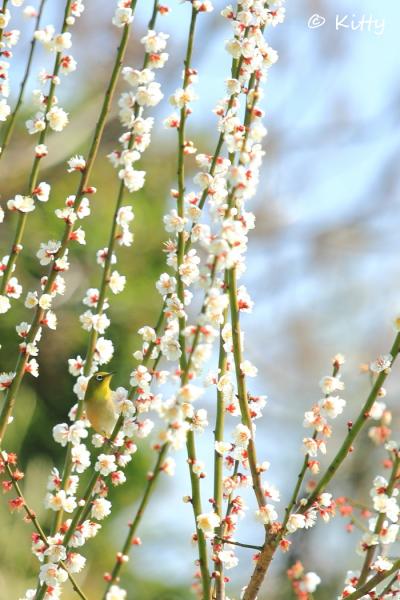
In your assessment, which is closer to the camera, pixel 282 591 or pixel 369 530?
pixel 369 530

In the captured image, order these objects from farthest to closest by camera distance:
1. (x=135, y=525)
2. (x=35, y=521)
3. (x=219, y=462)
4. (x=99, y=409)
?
(x=99, y=409)
(x=219, y=462)
(x=35, y=521)
(x=135, y=525)

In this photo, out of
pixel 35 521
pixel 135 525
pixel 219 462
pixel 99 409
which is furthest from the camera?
pixel 99 409

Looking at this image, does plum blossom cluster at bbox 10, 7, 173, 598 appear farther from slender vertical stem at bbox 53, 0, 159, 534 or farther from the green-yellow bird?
the green-yellow bird

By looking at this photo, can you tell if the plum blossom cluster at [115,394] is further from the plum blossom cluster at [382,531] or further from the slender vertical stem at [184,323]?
the plum blossom cluster at [382,531]

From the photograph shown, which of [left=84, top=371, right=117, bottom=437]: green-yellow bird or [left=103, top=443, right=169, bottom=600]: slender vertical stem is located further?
[left=84, top=371, right=117, bottom=437]: green-yellow bird

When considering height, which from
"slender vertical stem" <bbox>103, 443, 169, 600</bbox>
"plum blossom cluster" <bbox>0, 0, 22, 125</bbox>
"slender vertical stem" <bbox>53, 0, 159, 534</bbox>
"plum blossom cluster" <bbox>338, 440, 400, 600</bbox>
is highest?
"plum blossom cluster" <bbox>0, 0, 22, 125</bbox>

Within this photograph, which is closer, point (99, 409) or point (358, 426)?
point (358, 426)

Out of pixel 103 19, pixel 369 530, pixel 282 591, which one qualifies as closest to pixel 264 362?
pixel 103 19

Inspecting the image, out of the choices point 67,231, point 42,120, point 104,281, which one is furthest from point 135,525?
point 42,120

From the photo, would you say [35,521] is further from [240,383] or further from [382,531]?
[382,531]

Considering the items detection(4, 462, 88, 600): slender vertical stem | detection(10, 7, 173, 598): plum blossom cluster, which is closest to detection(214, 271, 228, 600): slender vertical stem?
Result: detection(10, 7, 173, 598): plum blossom cluster

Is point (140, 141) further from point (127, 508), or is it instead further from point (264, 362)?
point (264, 362)
